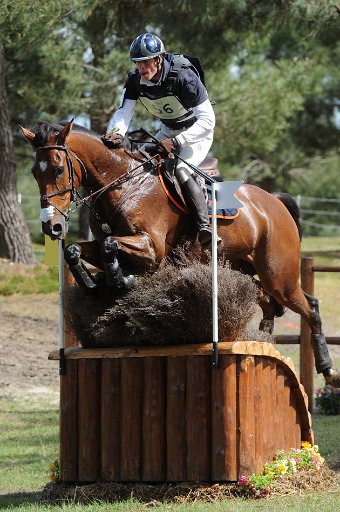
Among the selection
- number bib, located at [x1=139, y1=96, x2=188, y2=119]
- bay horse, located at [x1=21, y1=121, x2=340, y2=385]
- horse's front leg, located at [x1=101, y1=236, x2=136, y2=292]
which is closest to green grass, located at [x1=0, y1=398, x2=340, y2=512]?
horse's front leg, located at [x1=101, y1=236, x2=136, y2=292]

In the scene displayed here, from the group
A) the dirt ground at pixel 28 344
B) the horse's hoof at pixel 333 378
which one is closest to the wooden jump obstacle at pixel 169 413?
the horse's hoof at pixel 333 378

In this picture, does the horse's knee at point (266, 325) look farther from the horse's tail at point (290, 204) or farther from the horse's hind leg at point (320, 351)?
the horse's tail at point (290, 204)

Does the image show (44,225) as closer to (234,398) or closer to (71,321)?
(71,321)

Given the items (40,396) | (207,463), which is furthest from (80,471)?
(40,396)

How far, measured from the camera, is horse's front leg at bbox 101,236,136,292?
6.76m

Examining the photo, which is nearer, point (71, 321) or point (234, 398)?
point (234, 398)

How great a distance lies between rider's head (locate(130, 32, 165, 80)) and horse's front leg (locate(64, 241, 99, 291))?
1365 millimetres

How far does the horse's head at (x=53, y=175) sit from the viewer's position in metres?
6.60

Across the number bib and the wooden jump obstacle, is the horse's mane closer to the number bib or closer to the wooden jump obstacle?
the number bib

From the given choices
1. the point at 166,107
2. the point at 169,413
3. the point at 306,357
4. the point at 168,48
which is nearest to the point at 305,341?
the point at 306,357

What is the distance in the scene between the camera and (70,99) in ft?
61.4

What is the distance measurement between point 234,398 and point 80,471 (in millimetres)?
1309

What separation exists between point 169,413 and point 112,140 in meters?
2.11

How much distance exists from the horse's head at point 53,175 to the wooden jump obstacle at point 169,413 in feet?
3.40
